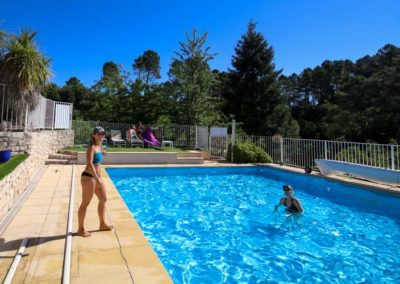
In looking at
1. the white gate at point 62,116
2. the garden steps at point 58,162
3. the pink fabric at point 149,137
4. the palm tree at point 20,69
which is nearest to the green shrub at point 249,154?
the pink fabric at point 149,137

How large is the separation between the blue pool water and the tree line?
596cm

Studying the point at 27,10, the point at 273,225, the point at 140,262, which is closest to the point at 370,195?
the point at 273,225

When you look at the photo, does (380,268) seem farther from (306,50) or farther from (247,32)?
(247,32)

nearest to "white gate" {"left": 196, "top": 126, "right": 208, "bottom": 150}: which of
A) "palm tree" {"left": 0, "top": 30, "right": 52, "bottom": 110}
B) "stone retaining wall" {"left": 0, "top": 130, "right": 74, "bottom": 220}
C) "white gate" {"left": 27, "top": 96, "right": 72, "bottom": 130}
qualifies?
"white gate" {"left": 27, "top": 96, "right": 72, "bottom": 130}

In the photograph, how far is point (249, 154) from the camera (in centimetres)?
1327

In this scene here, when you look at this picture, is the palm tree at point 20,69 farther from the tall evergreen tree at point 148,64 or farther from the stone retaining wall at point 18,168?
the tall evergreen tree at point 148,64

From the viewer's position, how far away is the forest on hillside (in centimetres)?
1925

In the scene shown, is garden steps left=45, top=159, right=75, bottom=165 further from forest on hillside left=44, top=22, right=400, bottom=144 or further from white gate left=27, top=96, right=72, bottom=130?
forest on hillside left=44, top=22, right=400, bottom=144

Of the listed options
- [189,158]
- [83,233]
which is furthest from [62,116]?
[83,233]

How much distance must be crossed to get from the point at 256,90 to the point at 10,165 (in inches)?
966

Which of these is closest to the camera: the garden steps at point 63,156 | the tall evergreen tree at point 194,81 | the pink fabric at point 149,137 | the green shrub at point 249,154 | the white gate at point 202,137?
the garden steps at point 63,156

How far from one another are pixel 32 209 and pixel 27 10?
9828 millimetres

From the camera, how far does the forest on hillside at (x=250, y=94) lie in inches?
758

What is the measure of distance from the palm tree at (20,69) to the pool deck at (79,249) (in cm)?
398
